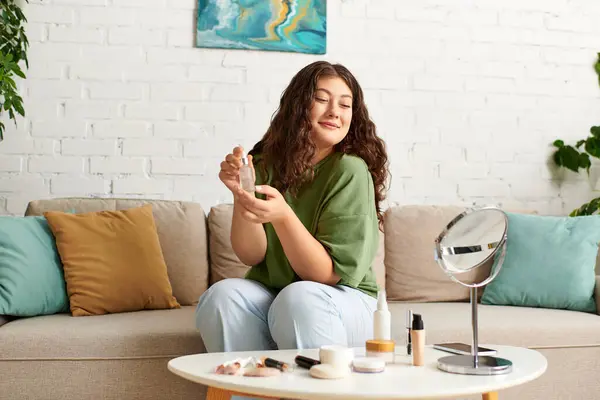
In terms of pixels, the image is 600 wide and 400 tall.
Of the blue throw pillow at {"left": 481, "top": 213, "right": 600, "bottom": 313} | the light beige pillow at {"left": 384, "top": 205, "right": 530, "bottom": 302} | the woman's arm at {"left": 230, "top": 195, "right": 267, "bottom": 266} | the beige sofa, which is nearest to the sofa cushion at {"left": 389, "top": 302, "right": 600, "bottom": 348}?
the beige sofa

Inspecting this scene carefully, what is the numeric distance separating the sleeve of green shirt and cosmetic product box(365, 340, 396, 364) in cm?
34

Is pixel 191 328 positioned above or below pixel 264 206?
below

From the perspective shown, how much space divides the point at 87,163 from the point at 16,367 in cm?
110

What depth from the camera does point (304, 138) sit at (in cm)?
194

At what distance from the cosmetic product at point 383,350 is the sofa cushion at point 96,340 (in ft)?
2.29

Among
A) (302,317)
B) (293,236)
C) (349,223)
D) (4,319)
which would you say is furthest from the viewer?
(4,319)

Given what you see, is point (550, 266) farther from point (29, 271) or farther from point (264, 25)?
point (29, 271)

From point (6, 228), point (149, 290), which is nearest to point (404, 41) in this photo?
point (149, 290)

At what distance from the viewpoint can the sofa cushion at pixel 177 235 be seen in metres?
2.48

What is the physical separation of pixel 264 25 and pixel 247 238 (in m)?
1.33

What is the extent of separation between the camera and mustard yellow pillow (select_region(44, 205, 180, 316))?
87.7 inches

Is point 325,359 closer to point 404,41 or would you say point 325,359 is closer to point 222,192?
point 222,192

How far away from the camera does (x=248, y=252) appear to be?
1.91m

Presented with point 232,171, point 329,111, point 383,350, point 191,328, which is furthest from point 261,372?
point 329,111
